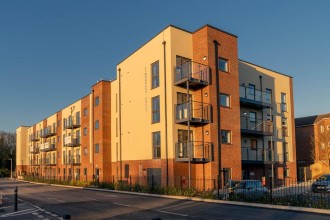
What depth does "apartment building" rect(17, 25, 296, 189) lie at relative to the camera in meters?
25.5

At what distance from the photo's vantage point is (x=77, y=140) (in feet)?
159

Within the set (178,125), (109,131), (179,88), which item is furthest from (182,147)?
(109,131)

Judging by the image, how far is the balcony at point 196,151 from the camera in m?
24.5

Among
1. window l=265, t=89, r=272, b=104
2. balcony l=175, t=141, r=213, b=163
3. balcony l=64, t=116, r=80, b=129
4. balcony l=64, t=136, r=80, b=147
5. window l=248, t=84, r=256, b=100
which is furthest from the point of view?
balcony l=64, t=116, r=80, b=129

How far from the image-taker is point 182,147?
25.5 metres

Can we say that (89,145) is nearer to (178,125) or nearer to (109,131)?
(109,131)

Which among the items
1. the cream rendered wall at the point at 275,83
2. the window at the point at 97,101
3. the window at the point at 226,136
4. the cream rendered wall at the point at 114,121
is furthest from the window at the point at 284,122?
the window at the point at 97,101

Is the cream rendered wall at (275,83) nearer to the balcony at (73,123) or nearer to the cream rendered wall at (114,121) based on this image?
the cream rendered wall at (114,121)

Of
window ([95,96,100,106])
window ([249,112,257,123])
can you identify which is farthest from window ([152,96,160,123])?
window ([95,96,100,106])

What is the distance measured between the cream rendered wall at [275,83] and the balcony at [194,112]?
24.7ft

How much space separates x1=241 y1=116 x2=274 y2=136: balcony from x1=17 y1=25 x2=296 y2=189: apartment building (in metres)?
0.10

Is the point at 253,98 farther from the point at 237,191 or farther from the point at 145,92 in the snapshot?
the point at 237,191

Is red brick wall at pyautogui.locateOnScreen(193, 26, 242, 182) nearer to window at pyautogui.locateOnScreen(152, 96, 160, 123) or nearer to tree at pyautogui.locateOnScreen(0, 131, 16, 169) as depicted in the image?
window at pyautogui.locateOnScreen(152, 96, 160, 123)

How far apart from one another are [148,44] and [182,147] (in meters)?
9.92
